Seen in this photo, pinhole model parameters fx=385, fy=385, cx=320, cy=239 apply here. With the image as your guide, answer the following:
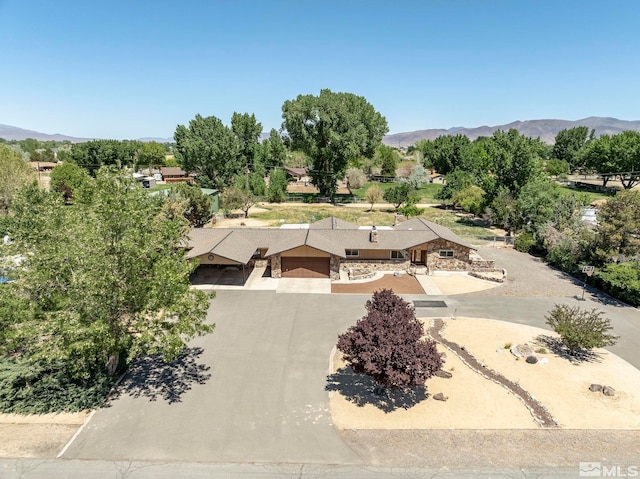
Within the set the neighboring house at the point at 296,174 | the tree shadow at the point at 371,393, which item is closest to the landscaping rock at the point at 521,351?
the tree shadow at the point at 371,393

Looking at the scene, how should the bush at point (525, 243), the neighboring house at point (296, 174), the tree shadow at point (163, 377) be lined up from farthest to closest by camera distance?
the neighboring house at point (296, 174), the bush at point (525, 243), the tree shadow at point (163, 377)

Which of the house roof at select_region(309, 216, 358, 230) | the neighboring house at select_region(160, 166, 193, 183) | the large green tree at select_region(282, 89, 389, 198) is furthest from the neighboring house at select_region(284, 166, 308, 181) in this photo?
the house roof at select_region(309, 216, 358, 230)

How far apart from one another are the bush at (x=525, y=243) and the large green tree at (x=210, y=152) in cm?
4953

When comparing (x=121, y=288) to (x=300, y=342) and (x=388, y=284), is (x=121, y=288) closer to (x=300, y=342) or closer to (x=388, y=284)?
(x=300, y=342)

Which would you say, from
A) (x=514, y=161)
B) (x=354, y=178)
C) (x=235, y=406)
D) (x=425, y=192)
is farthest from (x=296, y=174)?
(x=235, y=406)

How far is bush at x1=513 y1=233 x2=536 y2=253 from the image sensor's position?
4340 centimetres

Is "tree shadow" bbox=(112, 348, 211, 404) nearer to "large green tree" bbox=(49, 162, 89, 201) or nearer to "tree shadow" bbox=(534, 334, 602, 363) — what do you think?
"tree shadow" bbox=(534, 334, 602, 363)

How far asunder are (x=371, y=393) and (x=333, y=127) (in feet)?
191

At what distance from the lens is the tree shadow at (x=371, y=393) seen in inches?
688

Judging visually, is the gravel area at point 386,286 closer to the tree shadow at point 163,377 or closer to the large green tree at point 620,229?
the tree shadow at point 163,377

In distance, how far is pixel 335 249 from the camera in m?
35.0

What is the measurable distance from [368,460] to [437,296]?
18665 mm

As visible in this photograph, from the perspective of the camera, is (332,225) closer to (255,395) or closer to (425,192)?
(255,395)

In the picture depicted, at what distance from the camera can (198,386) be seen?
1856cm
